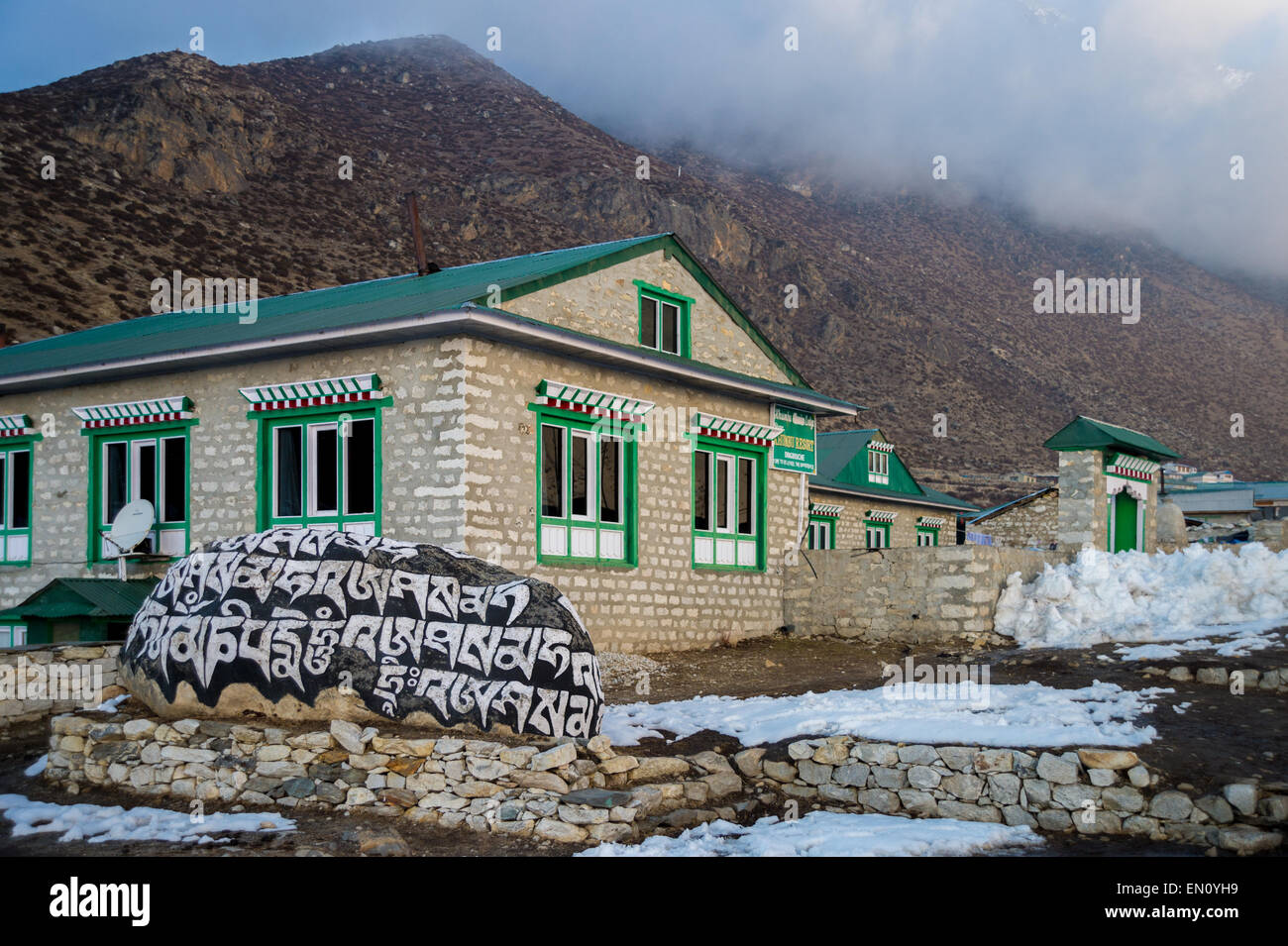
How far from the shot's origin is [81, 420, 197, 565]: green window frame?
699 inches

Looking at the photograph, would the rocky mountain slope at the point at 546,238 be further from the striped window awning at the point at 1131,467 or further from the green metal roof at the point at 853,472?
the striped window awning at the point at 1131,467

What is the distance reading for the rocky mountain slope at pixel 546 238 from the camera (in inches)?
2144

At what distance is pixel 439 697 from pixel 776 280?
84.0m

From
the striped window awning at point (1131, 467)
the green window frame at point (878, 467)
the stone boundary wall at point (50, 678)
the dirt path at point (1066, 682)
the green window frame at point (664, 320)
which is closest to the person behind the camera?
the dirt path at point (1066, 682)

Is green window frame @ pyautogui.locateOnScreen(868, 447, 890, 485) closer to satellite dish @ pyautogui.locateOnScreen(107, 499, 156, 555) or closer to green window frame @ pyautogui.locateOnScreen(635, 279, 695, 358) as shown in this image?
green window frame @ pyautogui.locateOnScreen(635, 279, 695, 358)

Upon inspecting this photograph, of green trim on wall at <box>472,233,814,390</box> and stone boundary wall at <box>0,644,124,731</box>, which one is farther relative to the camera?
green trim on wall at <box>472,233,814,390</box>

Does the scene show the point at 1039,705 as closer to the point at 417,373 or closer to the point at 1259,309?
the point at 417,373

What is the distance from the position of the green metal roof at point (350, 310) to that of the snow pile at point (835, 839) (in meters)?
8.06

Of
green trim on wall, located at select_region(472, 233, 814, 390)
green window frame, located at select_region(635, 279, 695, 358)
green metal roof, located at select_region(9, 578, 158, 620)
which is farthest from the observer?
green window frame, located at select_region(635, 279, 695, 358)

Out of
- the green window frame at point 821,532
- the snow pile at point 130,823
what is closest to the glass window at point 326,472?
the snow pile at point 130,823

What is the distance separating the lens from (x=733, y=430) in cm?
2028

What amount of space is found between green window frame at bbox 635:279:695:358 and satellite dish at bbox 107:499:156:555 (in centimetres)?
817

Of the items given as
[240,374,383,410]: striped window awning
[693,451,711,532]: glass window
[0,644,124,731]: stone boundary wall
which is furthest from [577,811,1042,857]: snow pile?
[693,451,711,532]: glass window
